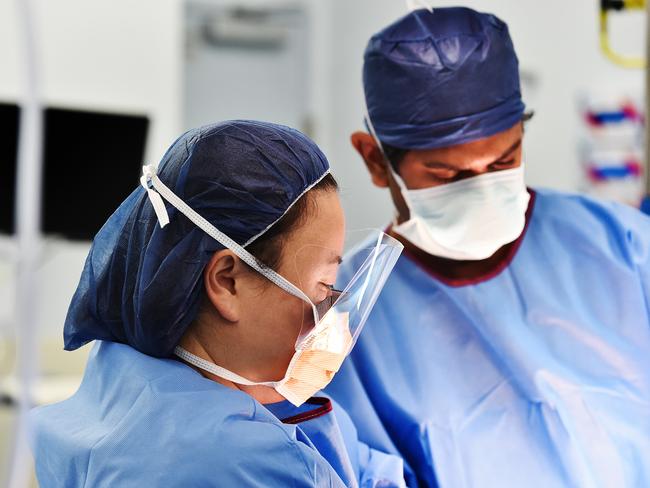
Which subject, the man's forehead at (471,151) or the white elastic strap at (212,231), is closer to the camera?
the white elastic strap at (212,231)

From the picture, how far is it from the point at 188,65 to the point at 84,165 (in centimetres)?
212

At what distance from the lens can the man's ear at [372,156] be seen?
1.51m

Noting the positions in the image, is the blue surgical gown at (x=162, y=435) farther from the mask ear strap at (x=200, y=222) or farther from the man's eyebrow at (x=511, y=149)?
the man's eyebrow at (x=511, y=149)

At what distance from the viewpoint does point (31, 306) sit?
1.03 m

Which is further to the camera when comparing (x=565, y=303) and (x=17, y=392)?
(x=565, y=303)

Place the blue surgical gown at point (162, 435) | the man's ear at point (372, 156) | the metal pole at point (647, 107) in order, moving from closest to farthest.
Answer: the blue surgical gown at point (162, 435) < the man's ear at point (372, 156) < the metal pole at point (647, 107)

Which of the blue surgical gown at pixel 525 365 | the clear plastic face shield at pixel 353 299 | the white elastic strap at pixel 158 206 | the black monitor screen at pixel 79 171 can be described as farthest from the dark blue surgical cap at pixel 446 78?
the black monitor screen at pixel 79 171

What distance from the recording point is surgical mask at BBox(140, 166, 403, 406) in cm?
97

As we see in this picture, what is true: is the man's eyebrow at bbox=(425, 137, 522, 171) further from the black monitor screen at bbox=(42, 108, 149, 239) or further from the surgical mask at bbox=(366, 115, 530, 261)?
the black monitor screen at bbox=(42, 108, 149, 239)

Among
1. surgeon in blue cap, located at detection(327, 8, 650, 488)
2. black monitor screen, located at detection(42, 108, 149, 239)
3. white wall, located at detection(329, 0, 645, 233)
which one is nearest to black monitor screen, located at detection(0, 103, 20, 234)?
black monitor screen, located at detection(42, 108, 149, 239)

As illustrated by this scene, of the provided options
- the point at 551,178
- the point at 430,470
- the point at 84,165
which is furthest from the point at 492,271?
the point at 551,178

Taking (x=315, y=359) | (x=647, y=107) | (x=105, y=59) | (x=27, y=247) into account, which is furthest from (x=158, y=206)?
(x=105, y=59)

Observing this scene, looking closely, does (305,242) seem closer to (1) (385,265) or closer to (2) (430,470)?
(1) (385,265)

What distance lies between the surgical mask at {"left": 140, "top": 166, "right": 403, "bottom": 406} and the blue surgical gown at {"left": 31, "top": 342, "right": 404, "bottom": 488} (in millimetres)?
64
